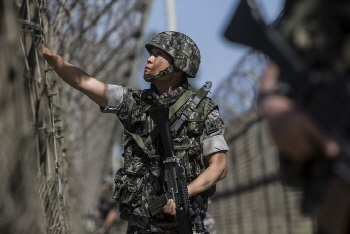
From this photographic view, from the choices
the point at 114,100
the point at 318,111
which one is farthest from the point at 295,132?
the point at 114,100

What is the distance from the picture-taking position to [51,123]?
3215 mm

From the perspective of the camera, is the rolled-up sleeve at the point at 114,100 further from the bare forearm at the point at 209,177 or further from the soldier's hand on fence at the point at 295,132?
the soldier's hand on fence at the point at 295,132

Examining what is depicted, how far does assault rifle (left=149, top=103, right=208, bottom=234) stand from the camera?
2797 mm

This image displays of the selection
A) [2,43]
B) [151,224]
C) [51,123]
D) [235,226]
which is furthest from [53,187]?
[235,226]

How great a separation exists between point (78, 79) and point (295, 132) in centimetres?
171

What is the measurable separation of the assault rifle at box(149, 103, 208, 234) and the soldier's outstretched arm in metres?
0.27

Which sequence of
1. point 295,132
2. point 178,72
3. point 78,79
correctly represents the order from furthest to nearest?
point 178,72 < point 78,79 < point 295,132

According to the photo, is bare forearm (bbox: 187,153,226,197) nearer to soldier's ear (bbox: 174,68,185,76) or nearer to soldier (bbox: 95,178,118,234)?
soldier's ear (bbox: 174,68,185,76)

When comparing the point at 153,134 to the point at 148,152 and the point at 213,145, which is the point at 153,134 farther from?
the point at 213,145

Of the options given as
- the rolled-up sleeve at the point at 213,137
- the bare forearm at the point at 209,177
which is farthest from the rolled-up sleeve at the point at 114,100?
the bare forearm at the point at 209,177

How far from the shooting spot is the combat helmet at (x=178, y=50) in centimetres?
318

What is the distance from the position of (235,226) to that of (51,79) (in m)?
3.76

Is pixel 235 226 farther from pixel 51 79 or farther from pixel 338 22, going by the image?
pixel 338 22

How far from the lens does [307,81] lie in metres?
1.49
